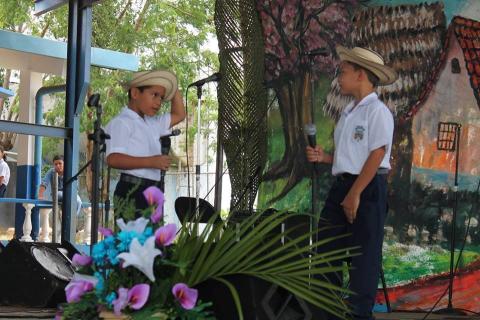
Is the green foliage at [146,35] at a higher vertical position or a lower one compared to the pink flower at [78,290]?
higher

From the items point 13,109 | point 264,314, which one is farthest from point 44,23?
point 264,314

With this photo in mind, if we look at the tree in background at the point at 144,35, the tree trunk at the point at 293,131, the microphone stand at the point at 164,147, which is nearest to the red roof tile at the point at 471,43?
the tree trunk at the point at 293,131

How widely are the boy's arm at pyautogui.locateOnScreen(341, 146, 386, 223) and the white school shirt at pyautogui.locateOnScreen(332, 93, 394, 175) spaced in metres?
0.04

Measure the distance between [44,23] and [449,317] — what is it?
15967 millimetres

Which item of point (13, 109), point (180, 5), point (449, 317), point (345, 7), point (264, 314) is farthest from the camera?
point (13, 109)

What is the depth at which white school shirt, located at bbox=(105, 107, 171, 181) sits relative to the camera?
16.0 feet

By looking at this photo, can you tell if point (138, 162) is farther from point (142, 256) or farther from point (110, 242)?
point (142, 256)

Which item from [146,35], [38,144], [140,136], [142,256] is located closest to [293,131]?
[140,136]

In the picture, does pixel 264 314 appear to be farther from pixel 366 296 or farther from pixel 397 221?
pixel 397 221

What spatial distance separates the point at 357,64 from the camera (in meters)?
4.64

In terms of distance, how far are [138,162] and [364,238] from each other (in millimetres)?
1253

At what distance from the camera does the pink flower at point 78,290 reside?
2561 millimetres

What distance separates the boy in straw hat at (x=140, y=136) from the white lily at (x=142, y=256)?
224cm

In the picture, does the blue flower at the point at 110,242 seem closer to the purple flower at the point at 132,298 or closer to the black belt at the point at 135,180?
the purple flower at the point at 132,298
